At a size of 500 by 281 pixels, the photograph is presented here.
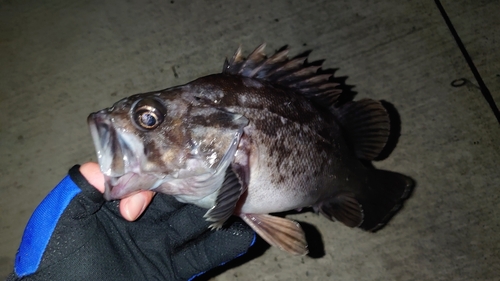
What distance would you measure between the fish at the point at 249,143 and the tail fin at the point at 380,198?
101 millimetres

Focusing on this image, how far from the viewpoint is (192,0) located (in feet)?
8.43

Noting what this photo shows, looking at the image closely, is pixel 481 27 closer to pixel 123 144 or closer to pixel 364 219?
pixel 364 219

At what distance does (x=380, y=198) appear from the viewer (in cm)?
167

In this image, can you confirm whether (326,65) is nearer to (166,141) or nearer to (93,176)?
(166,141)

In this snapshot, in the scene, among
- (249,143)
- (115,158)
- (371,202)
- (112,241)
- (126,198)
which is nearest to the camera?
(115,158)

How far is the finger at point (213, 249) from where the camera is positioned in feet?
4.95

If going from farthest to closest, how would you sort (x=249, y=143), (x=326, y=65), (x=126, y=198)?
(x=326, y=65)
(x=126, y=198)
(x=249, y=143)

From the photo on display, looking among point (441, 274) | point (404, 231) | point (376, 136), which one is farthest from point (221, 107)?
point (441, 274)

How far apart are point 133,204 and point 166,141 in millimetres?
358

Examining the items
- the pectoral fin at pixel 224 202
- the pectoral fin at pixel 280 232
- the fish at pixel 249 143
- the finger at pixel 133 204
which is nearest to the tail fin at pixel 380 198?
the fish at pixel 249 143

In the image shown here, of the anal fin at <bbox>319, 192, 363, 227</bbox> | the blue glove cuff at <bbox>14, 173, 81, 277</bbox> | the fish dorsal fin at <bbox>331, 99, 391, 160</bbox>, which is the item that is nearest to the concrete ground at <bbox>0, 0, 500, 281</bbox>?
the anal fin at <bbox>319, 192, 363, 227</bbox>

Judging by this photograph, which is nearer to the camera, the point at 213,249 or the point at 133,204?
the point at 133,204

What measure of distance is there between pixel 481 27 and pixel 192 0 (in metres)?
1.92

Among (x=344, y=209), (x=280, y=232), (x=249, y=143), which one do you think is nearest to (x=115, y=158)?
(x=249, y=143)
